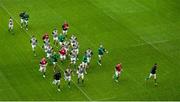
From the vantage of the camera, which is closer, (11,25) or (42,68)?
(42,68)

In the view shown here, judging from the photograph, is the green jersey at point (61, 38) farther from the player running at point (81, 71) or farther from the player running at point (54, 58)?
the player running at point (81, 71)

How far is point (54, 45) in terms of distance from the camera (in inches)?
2143

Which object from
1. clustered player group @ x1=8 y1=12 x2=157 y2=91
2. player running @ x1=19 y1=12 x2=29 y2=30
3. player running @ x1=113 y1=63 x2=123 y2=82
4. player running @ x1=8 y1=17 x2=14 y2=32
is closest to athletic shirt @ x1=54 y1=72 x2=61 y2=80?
clustered player group @ x1=8 y1=12 x2=157 y2=91

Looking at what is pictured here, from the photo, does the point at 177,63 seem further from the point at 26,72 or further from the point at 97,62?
the point at 26,72

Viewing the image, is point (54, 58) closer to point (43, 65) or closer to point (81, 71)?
point (43, 65)

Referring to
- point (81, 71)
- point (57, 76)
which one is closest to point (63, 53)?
point (81, 71)

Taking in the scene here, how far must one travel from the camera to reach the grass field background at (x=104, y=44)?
1822 inches

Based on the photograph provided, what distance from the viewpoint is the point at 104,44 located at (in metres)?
55.3

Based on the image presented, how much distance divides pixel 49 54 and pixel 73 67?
2688mm

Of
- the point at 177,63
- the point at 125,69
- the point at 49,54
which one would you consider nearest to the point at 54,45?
the point at 49,54

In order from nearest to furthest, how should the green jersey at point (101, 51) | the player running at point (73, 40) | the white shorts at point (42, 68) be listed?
the white shorts at point (42, 68) < the green jersey at point (101, 51) < the player running at point (73, 40)

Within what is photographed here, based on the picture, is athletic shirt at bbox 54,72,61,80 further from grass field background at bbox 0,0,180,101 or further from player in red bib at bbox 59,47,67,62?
Answer: player in red bib at bbox 59,47,67,62

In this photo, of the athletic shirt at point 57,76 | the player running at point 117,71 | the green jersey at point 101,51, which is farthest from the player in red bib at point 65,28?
the athletic shirt at point 57,76

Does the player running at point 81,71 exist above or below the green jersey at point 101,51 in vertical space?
below
